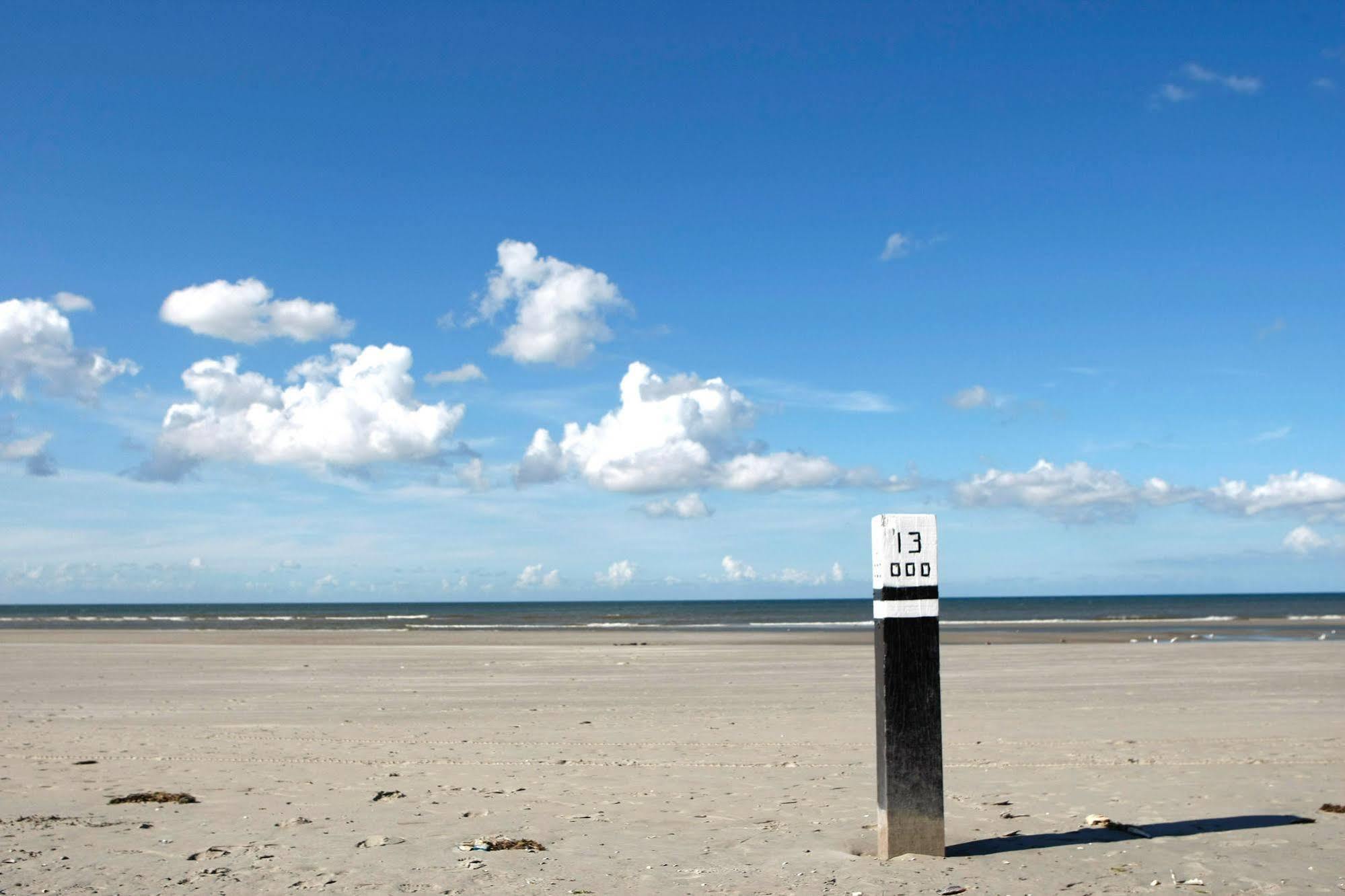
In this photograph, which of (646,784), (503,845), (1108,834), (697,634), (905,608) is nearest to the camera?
(905,608)

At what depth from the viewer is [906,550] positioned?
6.31 m

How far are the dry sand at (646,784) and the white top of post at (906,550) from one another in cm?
172

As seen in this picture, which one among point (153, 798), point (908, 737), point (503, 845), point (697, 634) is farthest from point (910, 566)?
point (697, 634)

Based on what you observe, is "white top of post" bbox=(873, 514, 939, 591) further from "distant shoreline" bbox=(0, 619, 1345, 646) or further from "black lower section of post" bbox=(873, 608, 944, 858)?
"distant shoreline" bbox=(0, 619, 1345, 646)

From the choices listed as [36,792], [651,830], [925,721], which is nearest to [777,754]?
[651,830]

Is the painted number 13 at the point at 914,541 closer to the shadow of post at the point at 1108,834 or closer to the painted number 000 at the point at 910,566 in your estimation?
the painted number 000 at the point at 910,566

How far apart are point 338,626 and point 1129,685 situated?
4707 centimetres

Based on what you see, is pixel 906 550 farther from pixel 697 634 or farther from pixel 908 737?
pixel 697 634

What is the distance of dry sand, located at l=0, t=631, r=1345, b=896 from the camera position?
20.3 ft

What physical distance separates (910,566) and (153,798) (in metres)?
6.39

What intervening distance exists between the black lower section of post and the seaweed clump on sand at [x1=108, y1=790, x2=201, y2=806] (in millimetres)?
5587

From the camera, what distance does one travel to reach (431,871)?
20.5ft

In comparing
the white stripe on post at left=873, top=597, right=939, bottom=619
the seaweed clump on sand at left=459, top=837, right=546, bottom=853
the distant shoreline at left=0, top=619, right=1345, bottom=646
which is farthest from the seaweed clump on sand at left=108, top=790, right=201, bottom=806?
the distant shoreline at left=0, top=619, right=1345, bottom=646

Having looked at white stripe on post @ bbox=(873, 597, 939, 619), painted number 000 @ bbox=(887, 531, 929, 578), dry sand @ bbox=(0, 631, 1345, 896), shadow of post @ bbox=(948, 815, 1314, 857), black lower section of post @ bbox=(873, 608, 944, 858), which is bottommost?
dry sand @ bbox=(0, 631, 1345, 896)
